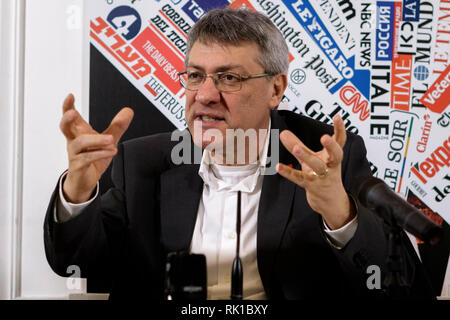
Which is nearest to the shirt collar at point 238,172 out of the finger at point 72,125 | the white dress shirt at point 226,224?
→ the white dress shirt at point 226,224

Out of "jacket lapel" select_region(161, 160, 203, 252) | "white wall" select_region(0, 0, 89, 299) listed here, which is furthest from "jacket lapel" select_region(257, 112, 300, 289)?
"white wall" select_region(0, 0, 89, 299)

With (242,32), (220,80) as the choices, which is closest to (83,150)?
(220,80)

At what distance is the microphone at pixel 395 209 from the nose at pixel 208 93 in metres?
0.66

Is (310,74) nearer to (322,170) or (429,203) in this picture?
(429,203)

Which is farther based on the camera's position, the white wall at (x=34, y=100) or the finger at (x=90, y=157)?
the white wall at (x=34, y=100)

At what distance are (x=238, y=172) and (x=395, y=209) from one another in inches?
32.5

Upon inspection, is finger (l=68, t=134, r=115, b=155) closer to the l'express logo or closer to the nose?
the nose

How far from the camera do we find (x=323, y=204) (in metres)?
1.30

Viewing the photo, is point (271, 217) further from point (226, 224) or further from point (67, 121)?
point (67, 121)

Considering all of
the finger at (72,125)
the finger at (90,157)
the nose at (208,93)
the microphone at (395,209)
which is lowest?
the microphone at (395,209)

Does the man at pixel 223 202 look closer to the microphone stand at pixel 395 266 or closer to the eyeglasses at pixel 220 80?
the eyeglasses at pixel 220 80

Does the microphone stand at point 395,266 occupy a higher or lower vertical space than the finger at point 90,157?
lower

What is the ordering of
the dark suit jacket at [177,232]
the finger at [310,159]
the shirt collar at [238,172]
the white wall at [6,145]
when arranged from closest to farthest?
1. the finger at [310,159]
2. the dark suit jacket at [177,232]
3. the shirt collar at [238,172]
4. the white wall at [6,145]

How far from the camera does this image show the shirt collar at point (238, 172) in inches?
68.3
